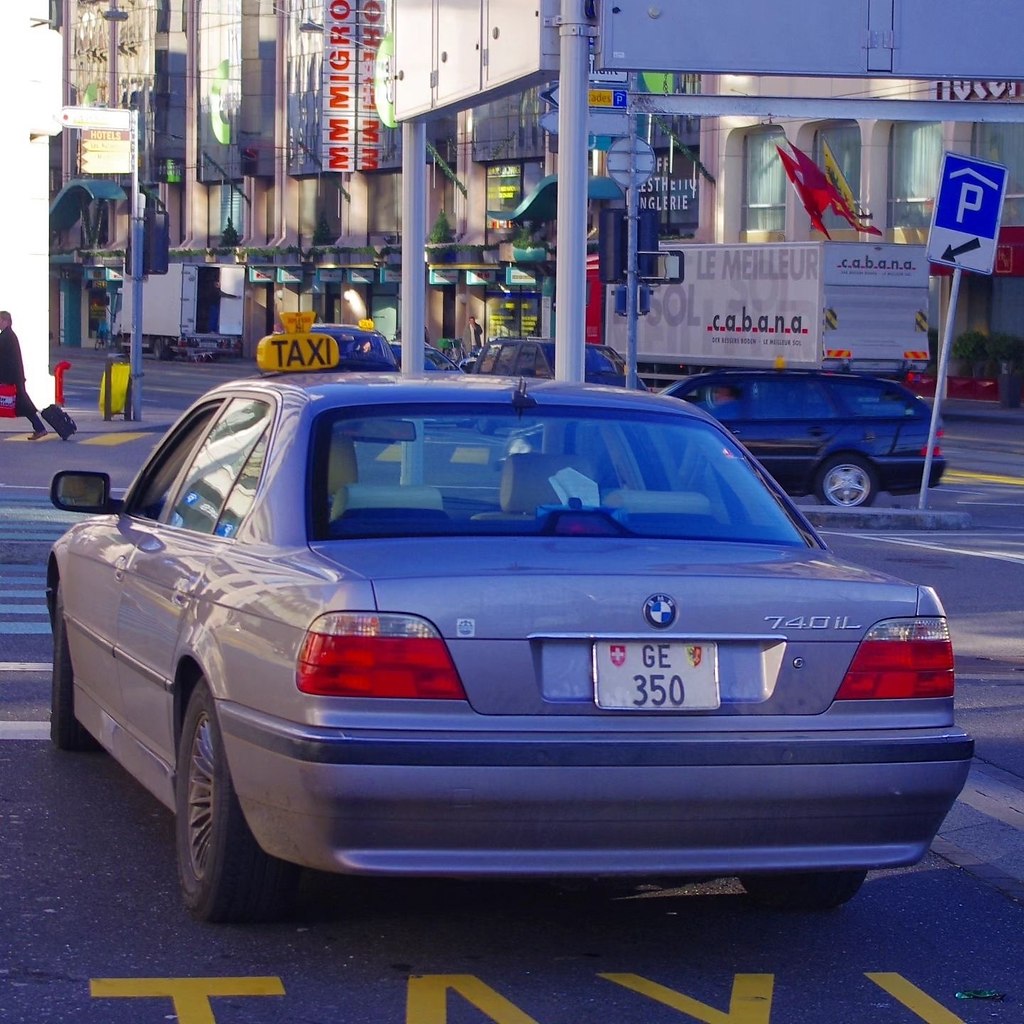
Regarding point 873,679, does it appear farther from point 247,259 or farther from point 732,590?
point 247,259

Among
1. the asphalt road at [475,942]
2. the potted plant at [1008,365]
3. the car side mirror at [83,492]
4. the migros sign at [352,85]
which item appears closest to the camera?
the asphalt road at [475,942]

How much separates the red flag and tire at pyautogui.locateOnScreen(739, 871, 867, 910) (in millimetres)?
40758

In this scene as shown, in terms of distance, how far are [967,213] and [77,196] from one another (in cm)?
6326

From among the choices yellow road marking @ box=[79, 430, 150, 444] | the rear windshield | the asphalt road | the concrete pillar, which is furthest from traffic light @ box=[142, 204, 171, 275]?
the rear windshield

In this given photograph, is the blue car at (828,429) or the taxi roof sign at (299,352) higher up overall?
the taxi roof sign at (299,352)

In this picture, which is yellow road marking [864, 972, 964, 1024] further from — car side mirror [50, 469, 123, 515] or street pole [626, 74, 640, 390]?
street pole [626, 74, 640, 390]

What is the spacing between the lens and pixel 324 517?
17.3 ft

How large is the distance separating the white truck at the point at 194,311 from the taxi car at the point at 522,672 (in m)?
66.3

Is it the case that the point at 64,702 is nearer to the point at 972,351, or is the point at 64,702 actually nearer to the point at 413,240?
the point at 413,240

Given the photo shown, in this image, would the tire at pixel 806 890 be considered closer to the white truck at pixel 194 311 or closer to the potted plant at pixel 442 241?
the potted plant at pixel 442 241

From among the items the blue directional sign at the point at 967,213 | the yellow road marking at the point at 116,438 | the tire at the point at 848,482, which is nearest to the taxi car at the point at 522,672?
the blue directional sign at the point at 967,213

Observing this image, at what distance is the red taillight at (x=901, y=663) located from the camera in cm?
504

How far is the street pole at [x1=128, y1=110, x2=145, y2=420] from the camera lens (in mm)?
29109

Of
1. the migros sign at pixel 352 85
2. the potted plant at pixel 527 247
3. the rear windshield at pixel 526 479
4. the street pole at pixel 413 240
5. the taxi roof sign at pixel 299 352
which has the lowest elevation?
the rear windshield at pixel 526 479
